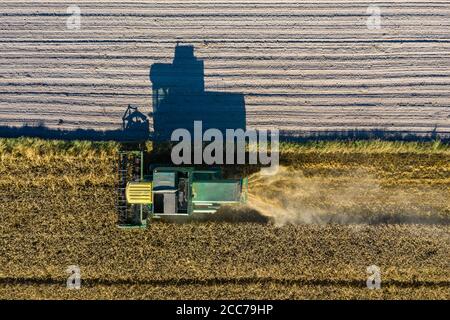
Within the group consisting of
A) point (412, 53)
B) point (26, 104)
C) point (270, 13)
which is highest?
point (270, 13)

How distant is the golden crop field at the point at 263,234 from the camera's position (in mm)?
13867

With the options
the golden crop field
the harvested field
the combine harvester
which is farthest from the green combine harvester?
the harvested field

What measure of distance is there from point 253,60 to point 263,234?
566cm

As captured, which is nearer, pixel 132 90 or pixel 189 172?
pixel 189 172

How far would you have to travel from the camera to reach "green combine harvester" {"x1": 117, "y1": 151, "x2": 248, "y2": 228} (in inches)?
497

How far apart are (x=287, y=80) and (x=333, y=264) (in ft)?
20.0

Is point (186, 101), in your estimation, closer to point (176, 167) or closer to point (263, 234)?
point (176, 167)

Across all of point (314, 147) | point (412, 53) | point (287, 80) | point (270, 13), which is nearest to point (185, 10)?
point (270, 13)

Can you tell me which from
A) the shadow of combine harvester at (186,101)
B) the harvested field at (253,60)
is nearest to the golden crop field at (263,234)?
the harvested field at (253,60)

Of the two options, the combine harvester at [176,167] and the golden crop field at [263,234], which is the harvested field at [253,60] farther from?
the golden crop field at [263,234]

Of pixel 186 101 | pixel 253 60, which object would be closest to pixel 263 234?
pixel 186 101

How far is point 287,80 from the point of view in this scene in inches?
562

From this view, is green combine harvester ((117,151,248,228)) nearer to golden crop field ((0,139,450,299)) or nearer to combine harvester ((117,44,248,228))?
combine harvester ((117,44,248,228))
